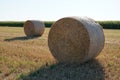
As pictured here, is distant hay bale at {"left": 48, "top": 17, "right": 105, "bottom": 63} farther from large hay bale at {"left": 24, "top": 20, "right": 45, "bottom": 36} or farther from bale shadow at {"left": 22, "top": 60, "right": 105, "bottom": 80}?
large hay bale at {"left": 24, "top": 20, "right": 45, "bottom": 36}

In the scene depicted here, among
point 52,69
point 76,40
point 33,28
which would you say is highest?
point 76,40

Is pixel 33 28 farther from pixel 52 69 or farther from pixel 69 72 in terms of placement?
pixel 69 72

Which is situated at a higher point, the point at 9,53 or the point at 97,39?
the point at 97,39

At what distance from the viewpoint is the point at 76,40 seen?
935cm

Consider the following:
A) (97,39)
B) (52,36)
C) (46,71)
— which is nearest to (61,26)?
(52,36)

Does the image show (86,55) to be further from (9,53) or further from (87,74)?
(9,53)

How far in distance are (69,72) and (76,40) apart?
149 cm

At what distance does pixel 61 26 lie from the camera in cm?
984

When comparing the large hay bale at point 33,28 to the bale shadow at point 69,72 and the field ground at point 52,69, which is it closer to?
the field ground at point 52,69

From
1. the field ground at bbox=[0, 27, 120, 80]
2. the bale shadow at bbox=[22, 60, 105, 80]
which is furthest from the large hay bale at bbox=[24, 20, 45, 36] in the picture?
the bale shadow at bbox=[22, 60, 105, 80]

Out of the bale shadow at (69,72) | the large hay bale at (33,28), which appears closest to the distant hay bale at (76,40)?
the bale shadow at (69,72)

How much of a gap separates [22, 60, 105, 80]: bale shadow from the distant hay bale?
13.5 inches

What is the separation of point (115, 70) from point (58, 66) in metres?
1.79

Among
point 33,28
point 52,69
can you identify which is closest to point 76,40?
point 52,69
